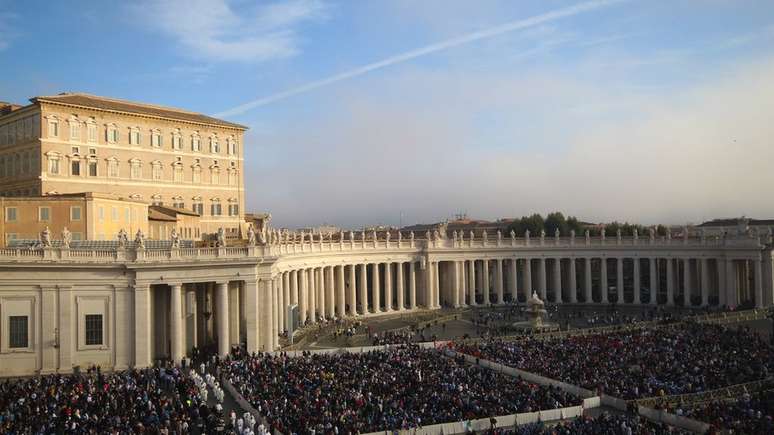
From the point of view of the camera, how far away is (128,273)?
142ft

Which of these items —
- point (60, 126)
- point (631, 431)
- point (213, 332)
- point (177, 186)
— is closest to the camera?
point (631, 431)

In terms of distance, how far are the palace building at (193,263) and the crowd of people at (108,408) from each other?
→ 7.38 metres

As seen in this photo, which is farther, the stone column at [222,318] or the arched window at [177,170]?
the arched window at [177,170]

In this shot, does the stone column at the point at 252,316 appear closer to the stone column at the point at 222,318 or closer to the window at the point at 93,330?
the stone column at the point at 222,318

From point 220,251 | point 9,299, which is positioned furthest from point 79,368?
point 220,251

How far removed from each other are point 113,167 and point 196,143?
10.5 meters

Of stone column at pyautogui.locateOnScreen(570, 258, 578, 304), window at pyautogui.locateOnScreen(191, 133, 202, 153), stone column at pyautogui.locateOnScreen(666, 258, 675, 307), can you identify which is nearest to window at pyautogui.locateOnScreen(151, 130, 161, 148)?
window at pyautogui.locateOnScreen(191, 133, 202, 153)

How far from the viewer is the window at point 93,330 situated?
42969 millimetres

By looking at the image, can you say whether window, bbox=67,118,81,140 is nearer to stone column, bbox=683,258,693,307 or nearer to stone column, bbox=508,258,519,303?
stone column, bbox=508,258,519,303

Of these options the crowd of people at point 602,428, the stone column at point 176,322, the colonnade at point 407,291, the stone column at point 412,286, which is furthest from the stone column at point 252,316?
the stone column at point 412,286

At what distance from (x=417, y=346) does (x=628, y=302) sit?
153 feet

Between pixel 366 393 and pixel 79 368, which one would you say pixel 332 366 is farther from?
pixel 79 368

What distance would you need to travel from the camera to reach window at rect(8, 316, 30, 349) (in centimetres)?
4194

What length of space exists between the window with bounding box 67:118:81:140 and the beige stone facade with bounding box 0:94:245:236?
0.30 feet
